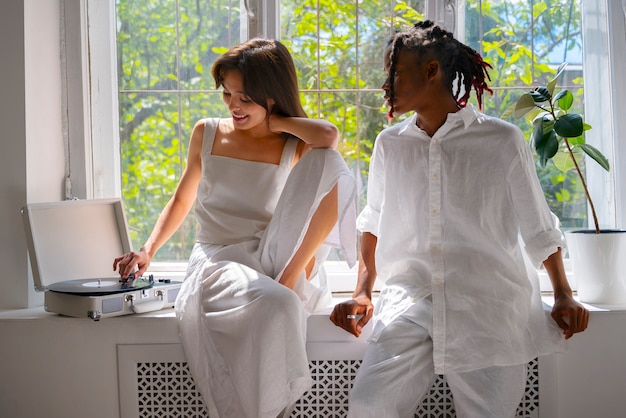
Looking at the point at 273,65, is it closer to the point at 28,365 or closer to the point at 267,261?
the point at 267,261

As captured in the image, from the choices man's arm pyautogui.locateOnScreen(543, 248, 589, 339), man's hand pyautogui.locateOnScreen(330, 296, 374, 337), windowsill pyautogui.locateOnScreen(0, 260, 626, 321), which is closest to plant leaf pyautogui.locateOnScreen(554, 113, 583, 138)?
man's arm pyautogui.locateOnScreen(543, 248, 589, 339)

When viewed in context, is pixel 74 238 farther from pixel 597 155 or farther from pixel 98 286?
pixel 597 155

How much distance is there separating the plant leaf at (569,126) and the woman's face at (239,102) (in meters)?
0.80

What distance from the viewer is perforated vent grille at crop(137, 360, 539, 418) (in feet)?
6.06

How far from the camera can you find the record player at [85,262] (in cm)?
184

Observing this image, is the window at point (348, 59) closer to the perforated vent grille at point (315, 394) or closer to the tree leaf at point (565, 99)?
the tree leaf at point (565, 99)

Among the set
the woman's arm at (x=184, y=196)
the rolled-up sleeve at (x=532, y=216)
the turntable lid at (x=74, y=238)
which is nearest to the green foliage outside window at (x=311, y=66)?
the turntable lid at (x=74, y=238)

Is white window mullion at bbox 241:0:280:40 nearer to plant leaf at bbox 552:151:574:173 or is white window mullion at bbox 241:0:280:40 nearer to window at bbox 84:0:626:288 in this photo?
window at bbox 84:0:626:288

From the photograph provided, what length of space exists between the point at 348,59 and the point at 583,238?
2.97 ft

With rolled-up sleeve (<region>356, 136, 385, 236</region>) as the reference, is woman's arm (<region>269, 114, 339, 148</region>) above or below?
above

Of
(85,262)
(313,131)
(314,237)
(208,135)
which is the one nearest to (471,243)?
(314,237)

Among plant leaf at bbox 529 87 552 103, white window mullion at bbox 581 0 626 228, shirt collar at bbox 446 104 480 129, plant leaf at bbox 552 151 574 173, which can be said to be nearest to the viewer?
shirt collar at bbox 446 104 480 129

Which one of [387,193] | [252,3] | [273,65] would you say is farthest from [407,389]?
[252,3]

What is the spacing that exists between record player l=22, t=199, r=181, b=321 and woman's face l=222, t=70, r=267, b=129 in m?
0.50
